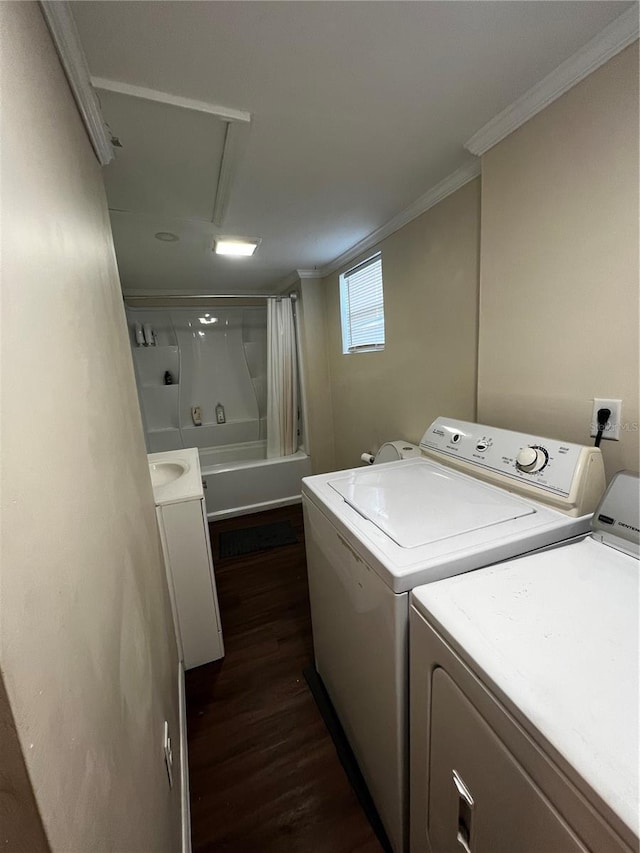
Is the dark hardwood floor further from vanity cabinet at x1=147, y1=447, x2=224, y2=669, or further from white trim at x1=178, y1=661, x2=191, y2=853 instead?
vanity cabinet at x1=147, y1=447, x2=224, y2=669

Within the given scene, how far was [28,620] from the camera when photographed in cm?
36

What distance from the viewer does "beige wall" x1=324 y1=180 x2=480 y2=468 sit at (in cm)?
164

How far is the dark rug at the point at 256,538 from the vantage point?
2705mm

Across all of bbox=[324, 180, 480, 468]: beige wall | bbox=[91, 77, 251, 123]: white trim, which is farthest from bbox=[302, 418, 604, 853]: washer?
bbox=[91, 77, 251, 123]: white trim

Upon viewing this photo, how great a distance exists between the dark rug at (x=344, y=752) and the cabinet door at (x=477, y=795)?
1.35ft

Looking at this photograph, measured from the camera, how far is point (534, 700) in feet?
1.74

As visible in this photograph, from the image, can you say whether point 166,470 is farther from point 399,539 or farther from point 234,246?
point 399,539

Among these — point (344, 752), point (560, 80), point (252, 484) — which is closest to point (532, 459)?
point (560, 80)

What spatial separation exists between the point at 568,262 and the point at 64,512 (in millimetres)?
1502

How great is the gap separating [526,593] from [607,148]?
125cm

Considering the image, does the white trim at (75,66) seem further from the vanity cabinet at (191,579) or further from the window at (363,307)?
the window at (363,307)

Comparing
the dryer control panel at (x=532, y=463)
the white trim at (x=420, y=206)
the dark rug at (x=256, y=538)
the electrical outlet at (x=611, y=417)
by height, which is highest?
the white trim at (x=420, y=206)

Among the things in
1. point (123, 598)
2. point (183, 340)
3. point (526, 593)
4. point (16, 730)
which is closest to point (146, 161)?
point (123, 598)

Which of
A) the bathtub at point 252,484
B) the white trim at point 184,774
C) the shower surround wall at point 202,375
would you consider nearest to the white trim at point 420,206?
the shower surround wall at point 202,375
